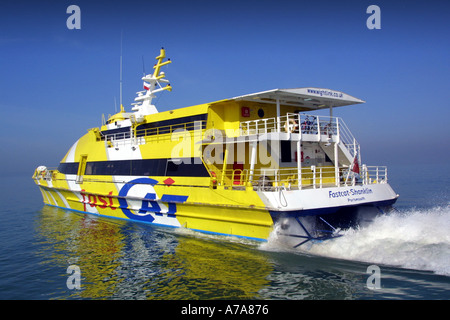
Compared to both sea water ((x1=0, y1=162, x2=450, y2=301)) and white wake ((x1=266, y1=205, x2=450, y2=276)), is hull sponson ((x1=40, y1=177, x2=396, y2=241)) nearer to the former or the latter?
sea water ((x1=0, y1=162, x2=450, y2=301))

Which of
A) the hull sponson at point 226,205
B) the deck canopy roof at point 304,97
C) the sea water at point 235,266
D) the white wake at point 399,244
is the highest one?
the deck canopy roof at point 304,97

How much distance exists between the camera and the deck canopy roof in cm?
1019

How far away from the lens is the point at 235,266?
8.69 meters

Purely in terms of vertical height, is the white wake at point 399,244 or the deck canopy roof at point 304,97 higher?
the deck canopy roof at point 304,97

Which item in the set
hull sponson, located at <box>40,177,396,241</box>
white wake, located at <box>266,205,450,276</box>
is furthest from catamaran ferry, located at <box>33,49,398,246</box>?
white wake, located at <box>266,205,450,276</box>

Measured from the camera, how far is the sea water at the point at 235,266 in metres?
7.17

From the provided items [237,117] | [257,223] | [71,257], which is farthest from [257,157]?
[71,257]

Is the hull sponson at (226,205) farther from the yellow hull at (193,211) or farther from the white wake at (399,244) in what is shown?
the white wake at (399,244)

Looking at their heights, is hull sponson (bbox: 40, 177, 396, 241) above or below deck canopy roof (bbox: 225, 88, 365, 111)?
below

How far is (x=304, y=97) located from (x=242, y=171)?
10.8 feet

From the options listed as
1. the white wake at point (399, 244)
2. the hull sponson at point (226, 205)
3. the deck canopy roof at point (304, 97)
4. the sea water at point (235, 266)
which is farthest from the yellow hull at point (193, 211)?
the deck canopy roof at point (304, 97)

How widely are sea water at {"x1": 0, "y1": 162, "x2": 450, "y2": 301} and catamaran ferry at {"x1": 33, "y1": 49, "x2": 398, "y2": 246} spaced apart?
775 mm

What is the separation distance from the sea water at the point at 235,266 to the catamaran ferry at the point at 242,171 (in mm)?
775
